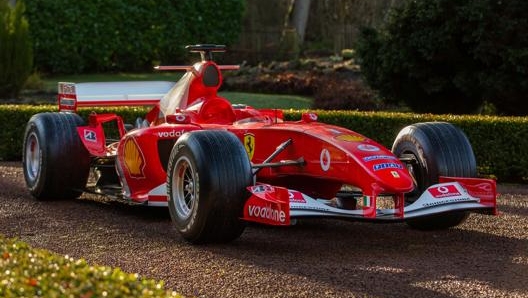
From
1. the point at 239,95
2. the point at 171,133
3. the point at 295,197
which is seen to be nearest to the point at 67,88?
the point at 171,133

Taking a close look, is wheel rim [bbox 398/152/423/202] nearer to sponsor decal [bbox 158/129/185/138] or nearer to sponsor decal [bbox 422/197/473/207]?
sponsor decal [bbox 422/197/473/207]

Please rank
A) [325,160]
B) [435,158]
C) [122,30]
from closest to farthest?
[325,160] < [435,158] < [122,30]

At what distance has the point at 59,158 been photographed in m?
11.2

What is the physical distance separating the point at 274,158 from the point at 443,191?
4.63 ft

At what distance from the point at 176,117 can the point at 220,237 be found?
1.73 m

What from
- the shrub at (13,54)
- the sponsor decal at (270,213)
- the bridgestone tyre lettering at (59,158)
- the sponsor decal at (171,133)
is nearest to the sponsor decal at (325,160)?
the sponsor decal at (270,213)

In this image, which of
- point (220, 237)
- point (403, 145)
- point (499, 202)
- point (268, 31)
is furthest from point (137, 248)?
point (268, 31)

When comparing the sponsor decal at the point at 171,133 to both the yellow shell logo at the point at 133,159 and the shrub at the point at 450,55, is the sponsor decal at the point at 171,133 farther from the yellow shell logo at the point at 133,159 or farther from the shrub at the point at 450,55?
the shrub at the point at 450,55

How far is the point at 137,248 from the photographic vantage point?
8680 millimetres

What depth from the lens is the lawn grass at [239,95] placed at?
23.1 metres

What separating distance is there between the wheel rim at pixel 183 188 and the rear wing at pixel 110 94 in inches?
122

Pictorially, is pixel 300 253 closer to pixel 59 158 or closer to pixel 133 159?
pixel 133 159

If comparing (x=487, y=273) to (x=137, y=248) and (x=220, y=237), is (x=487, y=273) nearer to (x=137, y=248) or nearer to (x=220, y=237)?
(x=220, y=237)

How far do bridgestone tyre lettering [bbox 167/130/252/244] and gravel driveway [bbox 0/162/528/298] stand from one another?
0.47 ft
